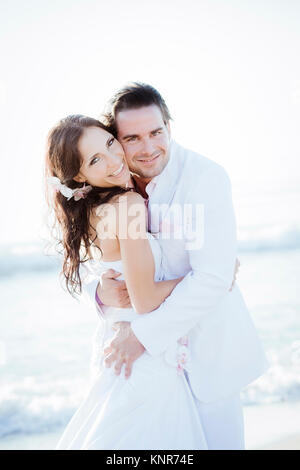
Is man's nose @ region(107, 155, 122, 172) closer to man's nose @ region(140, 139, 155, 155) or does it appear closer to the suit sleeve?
man's nose @ region(140, 139, 155, 155)

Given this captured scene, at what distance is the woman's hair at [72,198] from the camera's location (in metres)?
2.73

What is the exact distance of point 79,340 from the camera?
27.3ft

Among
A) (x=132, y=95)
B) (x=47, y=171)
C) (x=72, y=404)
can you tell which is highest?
(x=132, y=95)

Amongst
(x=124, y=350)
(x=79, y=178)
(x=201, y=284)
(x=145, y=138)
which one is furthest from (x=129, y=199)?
(x=124, y=350)

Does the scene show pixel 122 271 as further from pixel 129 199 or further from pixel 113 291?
pixel 129 199

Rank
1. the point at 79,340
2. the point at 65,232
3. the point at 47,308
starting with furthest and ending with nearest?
the point at 47,308, the point at 79,340, the point at 65,232

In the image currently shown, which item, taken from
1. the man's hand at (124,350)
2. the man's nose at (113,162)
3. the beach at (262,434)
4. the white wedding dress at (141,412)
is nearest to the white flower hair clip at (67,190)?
the man's nose at (113,162)

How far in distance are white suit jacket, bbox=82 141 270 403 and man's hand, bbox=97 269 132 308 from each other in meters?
0.12

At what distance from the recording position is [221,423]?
2656mm

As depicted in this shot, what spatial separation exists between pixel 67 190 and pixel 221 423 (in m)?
1.47
